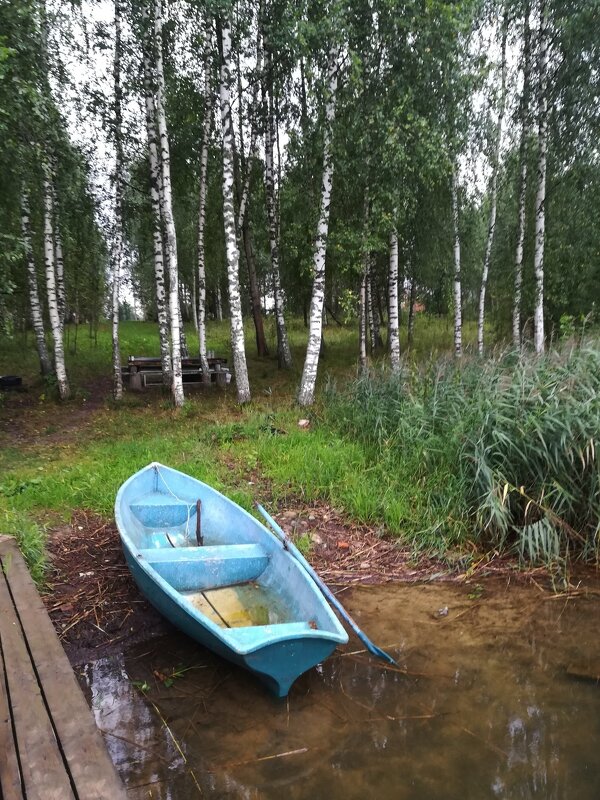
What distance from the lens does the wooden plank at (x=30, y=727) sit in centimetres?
229

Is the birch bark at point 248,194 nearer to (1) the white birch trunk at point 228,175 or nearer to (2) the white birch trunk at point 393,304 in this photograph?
(1) the white birch trunk at point 228,175

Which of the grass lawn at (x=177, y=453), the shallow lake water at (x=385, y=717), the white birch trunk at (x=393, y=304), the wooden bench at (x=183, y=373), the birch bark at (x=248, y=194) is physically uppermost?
the birch bark at (x=248, y=194)

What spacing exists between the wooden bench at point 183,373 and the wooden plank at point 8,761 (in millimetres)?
10571

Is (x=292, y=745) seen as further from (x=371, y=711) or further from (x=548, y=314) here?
(x=548, y=314)

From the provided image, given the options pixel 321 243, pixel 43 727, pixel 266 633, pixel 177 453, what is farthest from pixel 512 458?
pixel 321 243

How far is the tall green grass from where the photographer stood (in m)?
5.37

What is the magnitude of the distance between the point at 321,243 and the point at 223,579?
6793mm

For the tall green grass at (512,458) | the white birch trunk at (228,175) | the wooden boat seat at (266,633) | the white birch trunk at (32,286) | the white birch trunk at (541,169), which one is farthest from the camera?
the white birch trunk at (541,169)

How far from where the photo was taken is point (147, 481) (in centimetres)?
602

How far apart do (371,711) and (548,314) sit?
14.7 meters

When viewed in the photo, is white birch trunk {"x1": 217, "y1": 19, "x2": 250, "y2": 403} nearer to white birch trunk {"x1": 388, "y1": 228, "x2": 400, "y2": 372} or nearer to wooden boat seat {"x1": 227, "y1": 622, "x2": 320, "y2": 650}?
white birch trunk {"x1": 388, "y1": 228, "x2": 400, "y2": 372}

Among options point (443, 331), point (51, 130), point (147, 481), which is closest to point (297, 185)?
point (51, 130)

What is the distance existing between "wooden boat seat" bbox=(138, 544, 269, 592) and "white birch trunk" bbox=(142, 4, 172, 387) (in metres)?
8.40

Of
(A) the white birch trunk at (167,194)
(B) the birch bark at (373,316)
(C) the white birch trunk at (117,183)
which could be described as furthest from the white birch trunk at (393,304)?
(C) the white birch trunk at (117,183)
